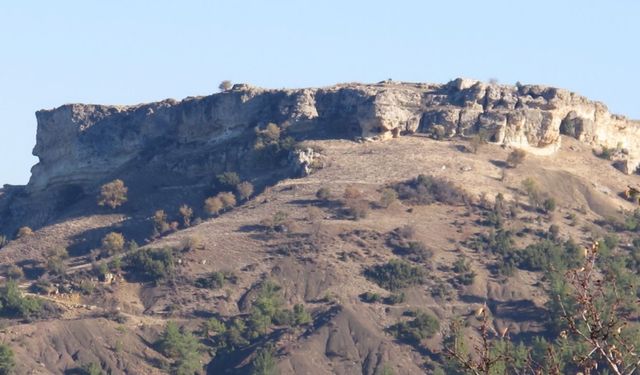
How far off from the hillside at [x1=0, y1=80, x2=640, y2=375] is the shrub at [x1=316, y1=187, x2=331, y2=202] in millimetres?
217

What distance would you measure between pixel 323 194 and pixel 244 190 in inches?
166

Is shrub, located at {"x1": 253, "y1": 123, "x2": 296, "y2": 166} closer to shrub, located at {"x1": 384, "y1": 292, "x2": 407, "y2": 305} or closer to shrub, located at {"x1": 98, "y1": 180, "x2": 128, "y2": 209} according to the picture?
shrub, located at {"x1": 98, "y1": 180, "x2": 128, "y2": 209}

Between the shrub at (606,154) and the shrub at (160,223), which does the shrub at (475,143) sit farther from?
the shrub at (160,223)

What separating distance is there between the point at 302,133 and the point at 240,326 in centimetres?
1609

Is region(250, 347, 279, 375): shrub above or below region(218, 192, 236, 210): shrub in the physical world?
below

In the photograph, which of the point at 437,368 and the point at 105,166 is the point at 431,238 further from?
the point at 105,166

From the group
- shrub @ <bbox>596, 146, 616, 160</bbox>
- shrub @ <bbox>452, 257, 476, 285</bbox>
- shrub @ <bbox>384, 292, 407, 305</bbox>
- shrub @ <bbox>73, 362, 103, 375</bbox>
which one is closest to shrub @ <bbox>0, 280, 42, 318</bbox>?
shrub @ <bbox>73, 362, 103, 375</bbox>

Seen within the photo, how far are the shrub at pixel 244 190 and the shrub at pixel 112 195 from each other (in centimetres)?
557

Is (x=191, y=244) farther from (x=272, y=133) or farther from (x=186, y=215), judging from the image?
(x=272, y=133)

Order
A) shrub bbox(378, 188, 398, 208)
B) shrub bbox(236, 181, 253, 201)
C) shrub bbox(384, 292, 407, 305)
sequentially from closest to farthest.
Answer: shrub bbox(384, 292, 407, 305) < shrub bbox(378, 188, 398, 208) < shrub bbox(236, 181, 253, 201)

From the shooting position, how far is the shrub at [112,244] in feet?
213

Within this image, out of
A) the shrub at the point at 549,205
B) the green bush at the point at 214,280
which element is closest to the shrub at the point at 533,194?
the shrub at the point at 549,205

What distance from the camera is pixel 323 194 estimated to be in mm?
65000

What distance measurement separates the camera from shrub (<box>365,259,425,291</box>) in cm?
5984
